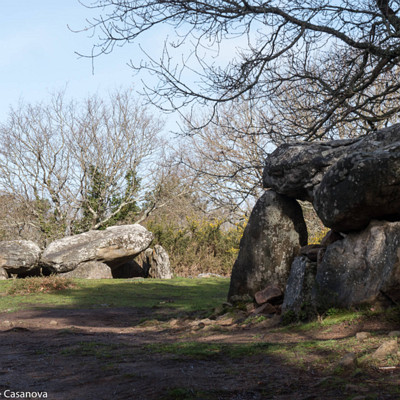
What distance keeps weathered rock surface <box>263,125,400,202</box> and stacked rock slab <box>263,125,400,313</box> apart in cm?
54

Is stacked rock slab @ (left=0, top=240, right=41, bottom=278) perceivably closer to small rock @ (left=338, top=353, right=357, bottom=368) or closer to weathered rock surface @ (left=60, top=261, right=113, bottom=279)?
weathered rock surface @ (left=60, top=261, right=113, bottom=279)

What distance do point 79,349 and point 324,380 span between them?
115 inches

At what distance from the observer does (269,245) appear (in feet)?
29.7

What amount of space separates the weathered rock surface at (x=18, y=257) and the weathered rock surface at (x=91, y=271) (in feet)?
4.07

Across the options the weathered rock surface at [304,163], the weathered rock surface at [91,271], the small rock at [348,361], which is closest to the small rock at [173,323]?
the weathered rock surface at [304,163]

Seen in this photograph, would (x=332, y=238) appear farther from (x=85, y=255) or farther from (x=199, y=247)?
(x=199, y=247)

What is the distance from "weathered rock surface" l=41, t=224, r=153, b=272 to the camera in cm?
1664

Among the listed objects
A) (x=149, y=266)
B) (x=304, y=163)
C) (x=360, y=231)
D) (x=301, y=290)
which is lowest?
(x=301, y=290)

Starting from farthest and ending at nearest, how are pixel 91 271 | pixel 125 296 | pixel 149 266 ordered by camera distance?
pixel 149 266
pixel 91 271
pixel 125 296

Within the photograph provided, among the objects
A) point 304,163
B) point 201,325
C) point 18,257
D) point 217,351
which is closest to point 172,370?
point 217,351

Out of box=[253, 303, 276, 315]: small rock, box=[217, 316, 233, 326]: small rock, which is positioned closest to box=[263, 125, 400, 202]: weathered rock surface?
box=[253, 303, 276, 315]: small rock

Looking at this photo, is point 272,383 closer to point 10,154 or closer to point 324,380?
point 324,380

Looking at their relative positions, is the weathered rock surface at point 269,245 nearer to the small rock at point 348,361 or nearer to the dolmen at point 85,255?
the small rock at point 348,361

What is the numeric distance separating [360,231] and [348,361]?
2978 mm
